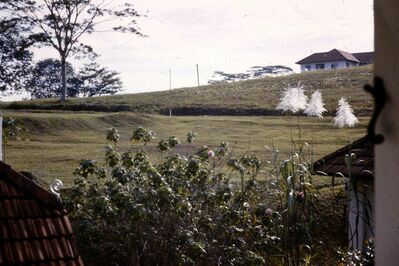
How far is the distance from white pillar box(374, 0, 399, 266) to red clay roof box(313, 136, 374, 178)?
3.76 metres

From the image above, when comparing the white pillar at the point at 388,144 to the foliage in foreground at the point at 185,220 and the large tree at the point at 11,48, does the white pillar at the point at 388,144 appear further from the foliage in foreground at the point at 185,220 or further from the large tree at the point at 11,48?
the large tree at the point at 11,48

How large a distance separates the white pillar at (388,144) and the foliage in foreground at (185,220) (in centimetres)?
358

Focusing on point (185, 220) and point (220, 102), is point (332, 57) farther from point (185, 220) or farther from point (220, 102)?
point (185, 220)

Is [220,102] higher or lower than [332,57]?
lower

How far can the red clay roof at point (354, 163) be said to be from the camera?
15.0ft

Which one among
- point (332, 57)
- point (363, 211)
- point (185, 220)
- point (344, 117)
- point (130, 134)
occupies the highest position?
point (332, 57)

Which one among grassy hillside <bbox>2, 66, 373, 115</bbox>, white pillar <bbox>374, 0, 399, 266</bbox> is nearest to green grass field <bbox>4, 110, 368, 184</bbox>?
grassy hillside <bbox>2, 66, 373, 115</bbox>

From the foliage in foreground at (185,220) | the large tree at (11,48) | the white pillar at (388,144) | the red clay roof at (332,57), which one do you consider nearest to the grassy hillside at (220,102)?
the large tree at (11,48)

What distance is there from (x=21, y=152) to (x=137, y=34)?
8.39m

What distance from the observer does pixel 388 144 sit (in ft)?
2.09

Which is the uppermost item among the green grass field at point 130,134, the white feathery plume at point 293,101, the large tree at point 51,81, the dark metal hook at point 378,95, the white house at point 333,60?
the white house at point 333,60

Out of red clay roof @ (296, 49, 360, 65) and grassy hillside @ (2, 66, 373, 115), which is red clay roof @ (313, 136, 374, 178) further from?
red clay roof @ (296, 49, 360, 65)

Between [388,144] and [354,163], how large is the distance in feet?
15.0

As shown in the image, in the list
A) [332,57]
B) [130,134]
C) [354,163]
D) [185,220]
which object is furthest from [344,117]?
[332,57]
